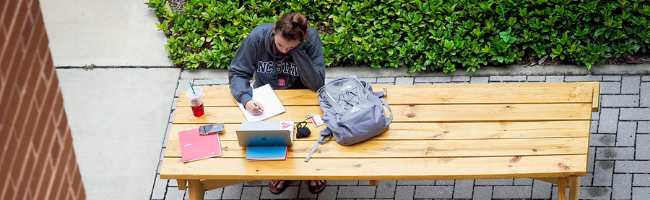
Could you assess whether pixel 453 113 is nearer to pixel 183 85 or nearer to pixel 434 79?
pixel 434 79

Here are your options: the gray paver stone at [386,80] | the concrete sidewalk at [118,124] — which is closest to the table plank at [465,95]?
the concrete sidewalk at [118,124]

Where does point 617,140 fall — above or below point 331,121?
below

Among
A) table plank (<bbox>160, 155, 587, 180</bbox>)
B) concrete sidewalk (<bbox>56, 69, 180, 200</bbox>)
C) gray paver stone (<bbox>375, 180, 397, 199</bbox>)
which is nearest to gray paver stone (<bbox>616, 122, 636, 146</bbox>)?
table plank (<bbox>160, 155, 587, 180</bbox>)

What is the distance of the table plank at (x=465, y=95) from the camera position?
441cm

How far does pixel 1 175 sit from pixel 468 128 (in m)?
2.88

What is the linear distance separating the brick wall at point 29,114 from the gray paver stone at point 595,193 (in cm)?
365

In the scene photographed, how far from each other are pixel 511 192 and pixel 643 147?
112 cm

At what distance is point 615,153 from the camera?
508 centimetres

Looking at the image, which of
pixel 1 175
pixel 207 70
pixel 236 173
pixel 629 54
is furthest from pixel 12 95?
pixel 629 54

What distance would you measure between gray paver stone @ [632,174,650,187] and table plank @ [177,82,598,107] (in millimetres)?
911

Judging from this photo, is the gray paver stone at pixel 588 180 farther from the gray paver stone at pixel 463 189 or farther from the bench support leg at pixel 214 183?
the bench support leg at pixel 214 183

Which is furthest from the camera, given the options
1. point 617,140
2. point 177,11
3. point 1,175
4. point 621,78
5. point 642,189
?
point 177,11

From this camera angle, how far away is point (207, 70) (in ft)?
20.4

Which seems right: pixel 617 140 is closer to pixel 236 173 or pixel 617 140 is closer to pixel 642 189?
pixel 642 189
